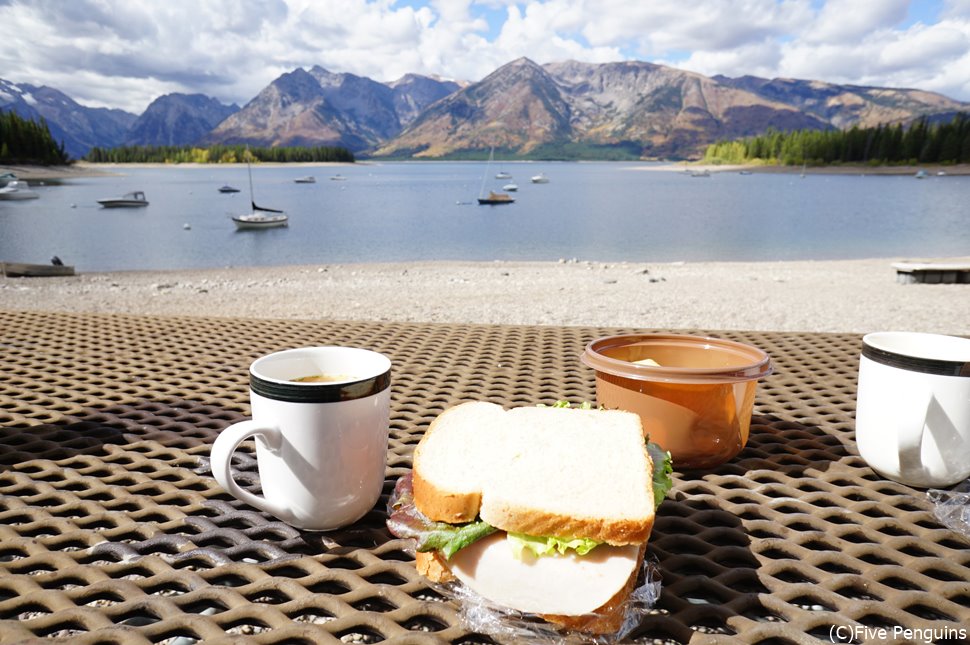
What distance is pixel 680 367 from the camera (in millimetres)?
1747

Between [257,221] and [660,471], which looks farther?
[257,221]

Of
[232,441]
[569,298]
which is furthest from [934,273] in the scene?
[232,441]

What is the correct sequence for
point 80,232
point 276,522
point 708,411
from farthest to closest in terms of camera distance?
point 80,232 → point 708,411 → point 276,522

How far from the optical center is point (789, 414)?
81.9 inches

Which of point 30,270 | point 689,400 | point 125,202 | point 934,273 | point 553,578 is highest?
point 689,400

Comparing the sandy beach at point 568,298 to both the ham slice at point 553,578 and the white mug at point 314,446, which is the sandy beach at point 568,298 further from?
the ham slice at point 553,578

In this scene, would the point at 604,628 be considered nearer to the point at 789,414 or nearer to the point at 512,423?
the point at 512,423

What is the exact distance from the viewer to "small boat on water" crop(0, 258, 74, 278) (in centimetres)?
1831

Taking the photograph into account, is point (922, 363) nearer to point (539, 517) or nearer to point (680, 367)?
point (680, 367)

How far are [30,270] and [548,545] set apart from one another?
73.2ft

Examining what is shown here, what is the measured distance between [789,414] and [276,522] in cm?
161

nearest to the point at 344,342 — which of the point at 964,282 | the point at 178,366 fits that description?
the point at 178,366

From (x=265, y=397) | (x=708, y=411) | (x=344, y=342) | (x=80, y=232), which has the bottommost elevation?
(x=80, y=232)

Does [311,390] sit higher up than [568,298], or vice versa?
[311,390]
